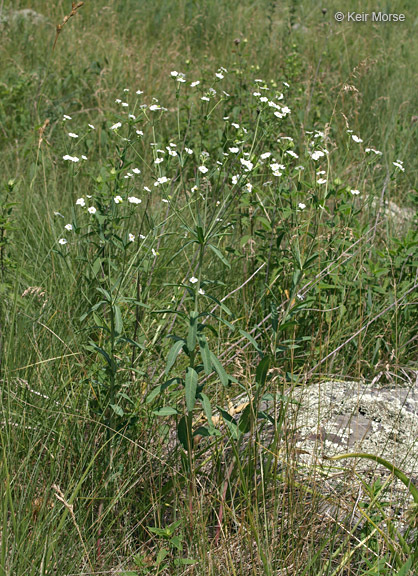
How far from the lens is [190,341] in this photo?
175 centimetres

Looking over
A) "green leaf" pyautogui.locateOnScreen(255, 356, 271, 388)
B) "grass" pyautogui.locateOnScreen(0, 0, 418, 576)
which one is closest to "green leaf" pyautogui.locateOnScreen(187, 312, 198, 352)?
"grass" pyautogui.locateOnScreen(0, 0, 418, 576)

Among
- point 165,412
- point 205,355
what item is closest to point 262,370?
point 205,355

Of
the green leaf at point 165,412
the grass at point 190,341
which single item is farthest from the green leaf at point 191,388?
the green leaf at point 165,412

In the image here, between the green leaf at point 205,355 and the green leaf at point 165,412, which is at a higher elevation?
the green leaf at point 205,355

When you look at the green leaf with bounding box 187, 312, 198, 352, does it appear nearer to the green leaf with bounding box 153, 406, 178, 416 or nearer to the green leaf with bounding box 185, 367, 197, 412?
the green leaf with bounding box 185, 367, 197, 412

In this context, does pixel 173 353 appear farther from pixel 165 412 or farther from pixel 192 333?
pixel 165 412

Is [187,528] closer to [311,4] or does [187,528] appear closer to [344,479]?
[344,479]

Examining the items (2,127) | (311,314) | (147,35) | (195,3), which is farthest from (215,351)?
(195,3)

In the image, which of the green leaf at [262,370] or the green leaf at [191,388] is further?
the green leaf at [262,370]

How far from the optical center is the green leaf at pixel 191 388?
67.7 inches

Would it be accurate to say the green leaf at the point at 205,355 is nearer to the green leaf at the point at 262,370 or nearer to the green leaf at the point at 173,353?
the green leaf at the point at 173,353

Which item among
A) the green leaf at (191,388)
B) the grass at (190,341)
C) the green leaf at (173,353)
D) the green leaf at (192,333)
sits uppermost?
the green leaf at (192,333)

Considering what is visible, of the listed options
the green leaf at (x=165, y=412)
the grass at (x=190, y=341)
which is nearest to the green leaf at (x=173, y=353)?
the grass at (x=190, y=341)

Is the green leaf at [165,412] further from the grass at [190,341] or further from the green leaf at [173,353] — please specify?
the green leaf at [173,353]
